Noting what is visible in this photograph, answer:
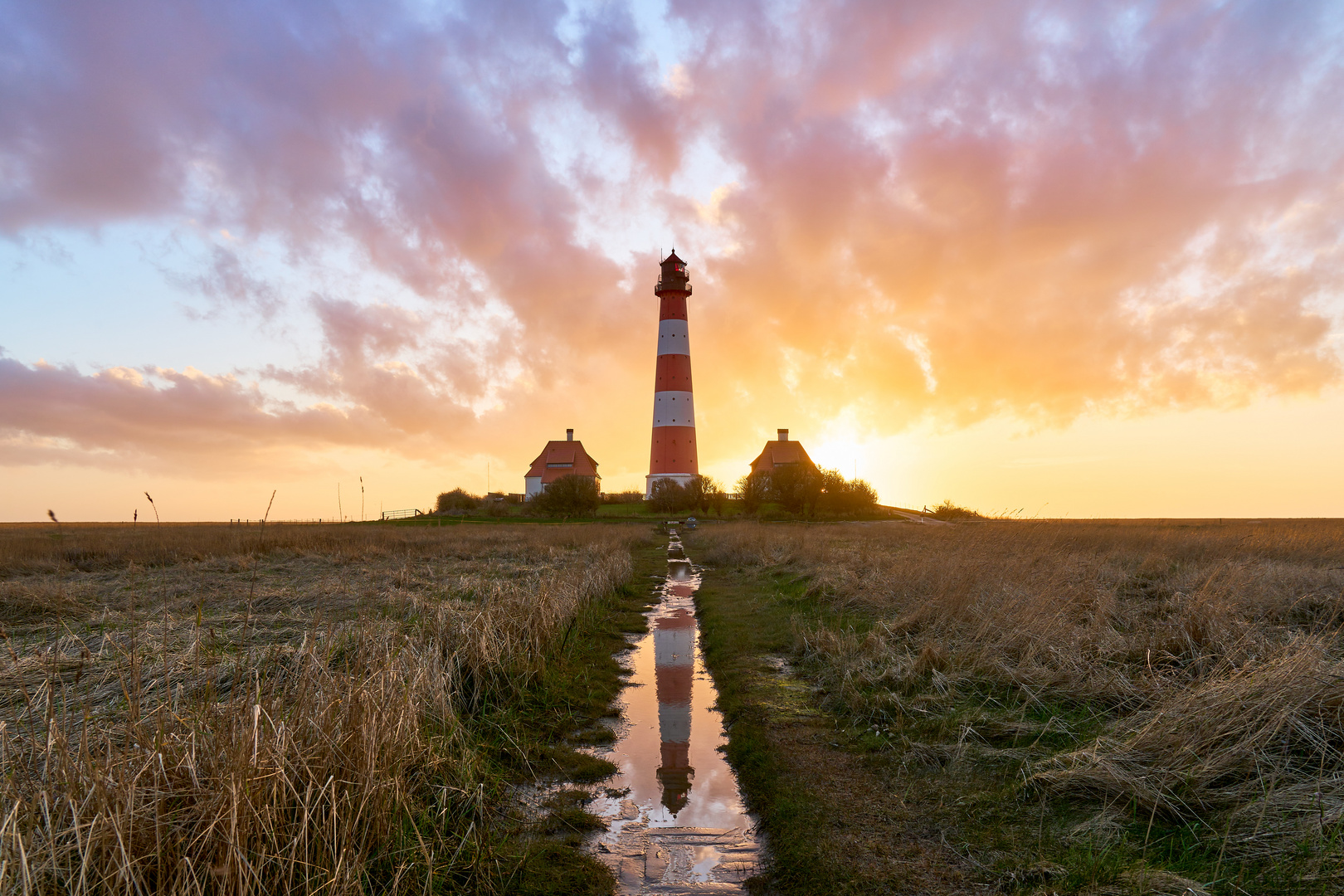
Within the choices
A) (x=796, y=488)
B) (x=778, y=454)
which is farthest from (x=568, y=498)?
(x=778, y=454)

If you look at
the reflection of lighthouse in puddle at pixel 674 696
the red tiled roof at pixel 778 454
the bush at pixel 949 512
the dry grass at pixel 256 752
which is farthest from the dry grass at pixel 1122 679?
the red tiled roof at pixel 778 454

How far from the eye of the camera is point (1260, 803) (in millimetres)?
4148

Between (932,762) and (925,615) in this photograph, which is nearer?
(932,762)

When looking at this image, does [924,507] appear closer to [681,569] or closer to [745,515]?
[745,515]

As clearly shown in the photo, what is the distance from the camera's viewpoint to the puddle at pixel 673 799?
456 centimetres

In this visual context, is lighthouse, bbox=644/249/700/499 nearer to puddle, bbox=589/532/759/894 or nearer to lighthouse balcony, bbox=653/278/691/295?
lighthouse balcony, bbox=653/278/691/295

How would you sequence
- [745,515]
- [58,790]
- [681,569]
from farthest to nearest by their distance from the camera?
[745,515], [681,569], [58,790]

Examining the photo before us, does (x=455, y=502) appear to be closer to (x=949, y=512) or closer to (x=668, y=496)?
(x=668, y=496)

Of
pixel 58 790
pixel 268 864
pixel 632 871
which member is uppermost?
pixel 58 790

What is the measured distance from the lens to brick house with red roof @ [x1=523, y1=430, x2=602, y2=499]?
239ft

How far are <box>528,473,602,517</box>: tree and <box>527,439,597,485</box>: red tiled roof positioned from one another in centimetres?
1405

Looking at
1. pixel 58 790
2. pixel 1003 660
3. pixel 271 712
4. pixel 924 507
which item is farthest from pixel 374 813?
pixel 924 507

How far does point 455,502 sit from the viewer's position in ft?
219

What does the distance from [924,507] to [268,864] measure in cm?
5624
